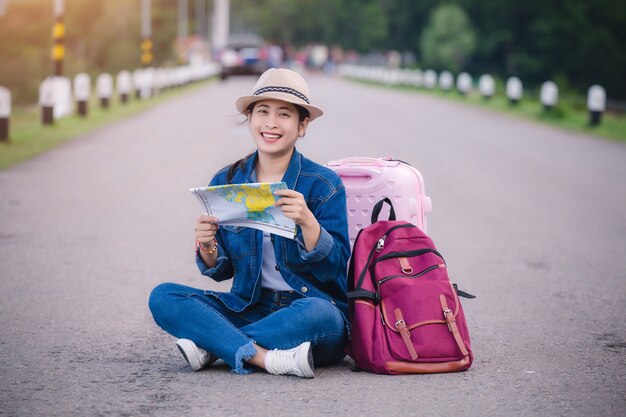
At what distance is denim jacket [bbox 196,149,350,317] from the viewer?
4652 millimetres

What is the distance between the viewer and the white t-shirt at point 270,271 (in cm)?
477

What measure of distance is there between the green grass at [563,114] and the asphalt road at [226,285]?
426 centimetres

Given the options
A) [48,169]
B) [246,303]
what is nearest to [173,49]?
[48,169]

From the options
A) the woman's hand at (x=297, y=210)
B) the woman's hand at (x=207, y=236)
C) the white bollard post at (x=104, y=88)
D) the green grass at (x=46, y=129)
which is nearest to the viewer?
the woman's hand at (x=297, y=210)

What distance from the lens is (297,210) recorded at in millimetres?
4262

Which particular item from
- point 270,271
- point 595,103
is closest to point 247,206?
point 270,271

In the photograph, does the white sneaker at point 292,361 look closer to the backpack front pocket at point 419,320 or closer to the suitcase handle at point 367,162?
the backpack front pocket at point 419,320

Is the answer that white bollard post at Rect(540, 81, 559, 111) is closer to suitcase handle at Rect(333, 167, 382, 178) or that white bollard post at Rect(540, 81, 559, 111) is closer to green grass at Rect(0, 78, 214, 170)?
green grass at Rect(0, 78, 214, 170)

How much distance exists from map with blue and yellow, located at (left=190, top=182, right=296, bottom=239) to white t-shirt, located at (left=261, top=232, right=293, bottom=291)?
0.92 feet

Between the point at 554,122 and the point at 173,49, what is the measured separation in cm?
6453

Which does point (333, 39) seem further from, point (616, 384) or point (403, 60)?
point (616, 384)

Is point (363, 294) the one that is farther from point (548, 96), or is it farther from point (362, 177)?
point (548, 96)

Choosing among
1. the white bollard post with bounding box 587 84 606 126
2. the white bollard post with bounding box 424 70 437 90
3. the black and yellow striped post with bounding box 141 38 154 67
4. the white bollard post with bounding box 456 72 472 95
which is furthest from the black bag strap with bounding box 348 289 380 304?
the white bollard post with bounding box 424 70 437 90

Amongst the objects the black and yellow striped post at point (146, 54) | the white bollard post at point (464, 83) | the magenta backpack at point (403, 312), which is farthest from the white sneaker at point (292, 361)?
the white bollard post at point (464, 83)
